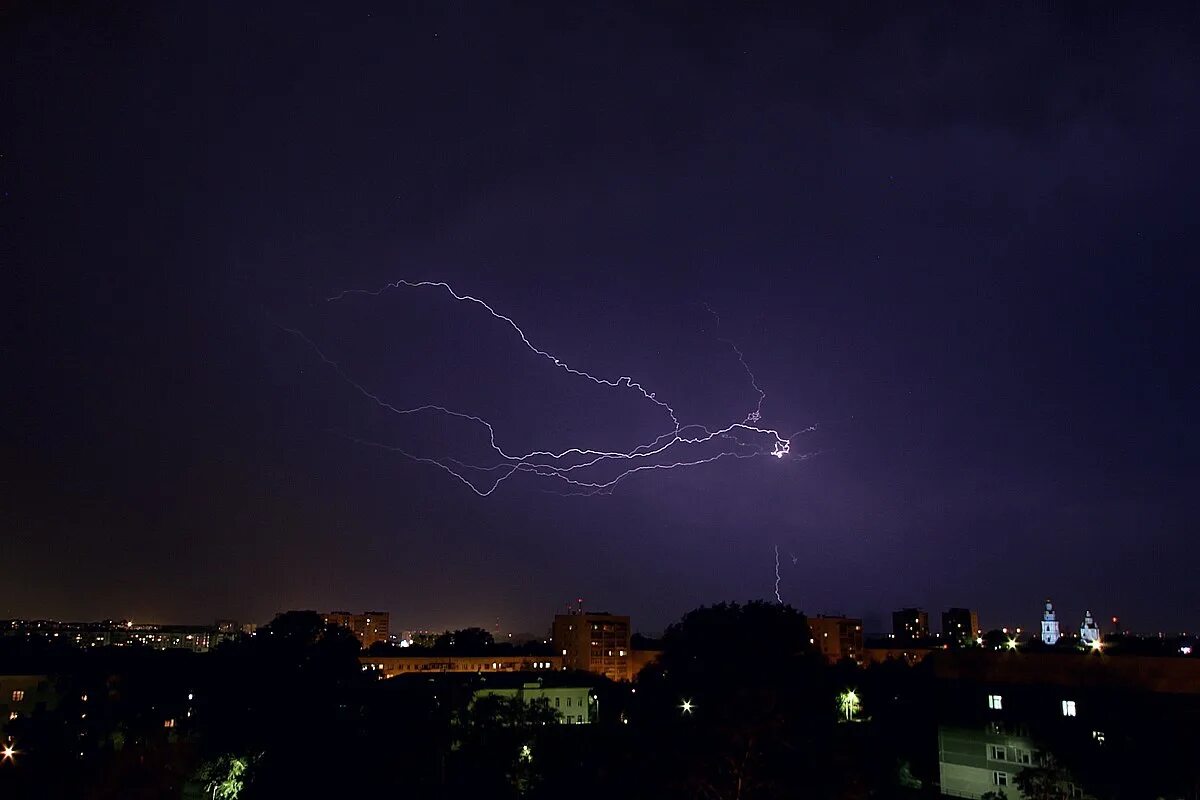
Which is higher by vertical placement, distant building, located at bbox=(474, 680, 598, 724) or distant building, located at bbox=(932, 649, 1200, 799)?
distant building, located at bbox=(932, 649, 1200, 799)

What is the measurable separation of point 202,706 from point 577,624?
56.4 meters

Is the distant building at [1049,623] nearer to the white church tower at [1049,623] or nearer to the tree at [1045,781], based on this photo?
the white church tower at [1049,623]

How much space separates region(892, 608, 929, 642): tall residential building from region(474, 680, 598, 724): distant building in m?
107

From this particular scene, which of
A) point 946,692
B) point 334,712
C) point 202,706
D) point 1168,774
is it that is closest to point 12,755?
point 202,706

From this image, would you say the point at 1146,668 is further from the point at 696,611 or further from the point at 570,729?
the point at 696,611

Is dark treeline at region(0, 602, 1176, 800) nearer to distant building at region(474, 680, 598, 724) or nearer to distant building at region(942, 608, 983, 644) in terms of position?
distant building at region(474, 680, 598, 724)

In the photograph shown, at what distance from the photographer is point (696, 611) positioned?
47.8m

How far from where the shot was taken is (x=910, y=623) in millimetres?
144250

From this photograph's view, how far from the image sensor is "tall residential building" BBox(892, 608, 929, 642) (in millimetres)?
143750

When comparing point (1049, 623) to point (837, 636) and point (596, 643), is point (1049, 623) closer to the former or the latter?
point (837, 636)

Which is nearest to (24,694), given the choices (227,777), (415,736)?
(227,777)

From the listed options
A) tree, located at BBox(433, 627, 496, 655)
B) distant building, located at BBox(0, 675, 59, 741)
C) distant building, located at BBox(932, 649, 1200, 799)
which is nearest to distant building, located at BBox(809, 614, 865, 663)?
tree, located at BBox(433, 627, 496, 655)

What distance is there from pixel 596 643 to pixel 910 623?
8194 centimetres

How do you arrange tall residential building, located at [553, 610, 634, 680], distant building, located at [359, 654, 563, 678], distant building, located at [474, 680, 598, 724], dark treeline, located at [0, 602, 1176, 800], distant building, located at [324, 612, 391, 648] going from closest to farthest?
1. dark treeline, located at [0, 602, 1176, 800]
2. distant building, located at [474, 680, 598, 724]
3. distant building, located at [359, 654, 563, 678]
4. tall residential building, located at [553, 610, 634, 680]
5. distant building, located at [324, 612, 391, 648]
